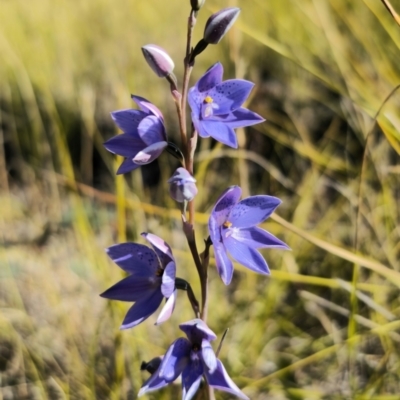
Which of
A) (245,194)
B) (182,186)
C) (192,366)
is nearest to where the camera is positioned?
(182,186)

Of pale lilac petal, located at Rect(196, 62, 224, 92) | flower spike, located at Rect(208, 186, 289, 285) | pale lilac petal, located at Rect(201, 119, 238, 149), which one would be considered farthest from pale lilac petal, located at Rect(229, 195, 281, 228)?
pale lilac petal, located at Rect(196, 62, 224, 92)

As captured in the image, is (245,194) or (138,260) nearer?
(138,260)

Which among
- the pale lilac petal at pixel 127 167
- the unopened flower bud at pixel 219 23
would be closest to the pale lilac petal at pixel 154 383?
the pale lilac petal at pixel 127 167

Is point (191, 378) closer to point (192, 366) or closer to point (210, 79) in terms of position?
point (192, 366)

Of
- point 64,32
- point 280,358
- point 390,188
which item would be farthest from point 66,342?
point 64,32

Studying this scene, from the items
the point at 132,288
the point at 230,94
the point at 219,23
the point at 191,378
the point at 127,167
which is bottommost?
the point at 191,378

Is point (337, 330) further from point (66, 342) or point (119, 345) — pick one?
point (66, 342)

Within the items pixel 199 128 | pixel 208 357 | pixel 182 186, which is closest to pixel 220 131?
pixel 199 128
